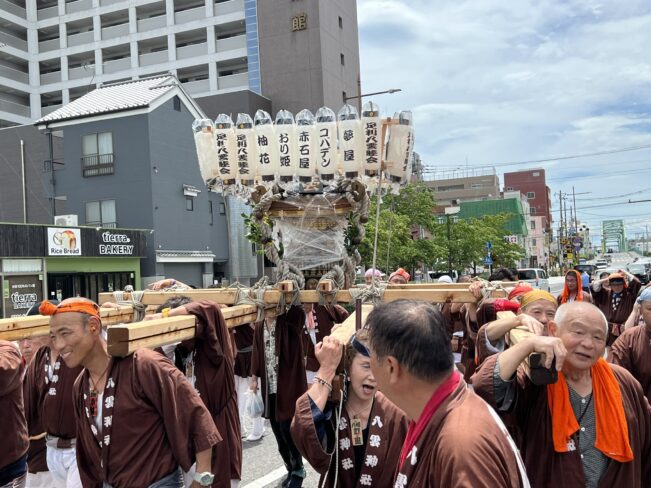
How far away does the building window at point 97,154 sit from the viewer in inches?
1103

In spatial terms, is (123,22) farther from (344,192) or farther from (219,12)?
(344,192)

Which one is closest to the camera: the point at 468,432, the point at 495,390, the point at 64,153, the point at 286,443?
the point at 468,432

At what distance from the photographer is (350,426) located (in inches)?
125

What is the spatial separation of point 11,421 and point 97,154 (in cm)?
2615

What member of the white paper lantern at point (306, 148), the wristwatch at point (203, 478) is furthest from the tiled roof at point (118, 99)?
the wristwatch at point (203, 478)

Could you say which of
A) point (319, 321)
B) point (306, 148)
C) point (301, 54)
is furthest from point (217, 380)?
point (301, 54)

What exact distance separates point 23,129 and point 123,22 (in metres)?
16.2

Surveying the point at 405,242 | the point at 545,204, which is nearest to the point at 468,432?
the point at 405,242

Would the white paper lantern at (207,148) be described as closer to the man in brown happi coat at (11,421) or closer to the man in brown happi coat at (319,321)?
the man in brown happi coat at (319,321)

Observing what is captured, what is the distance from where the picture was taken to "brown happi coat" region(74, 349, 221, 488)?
319cm

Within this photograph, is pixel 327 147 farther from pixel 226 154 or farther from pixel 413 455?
pixel 413 455

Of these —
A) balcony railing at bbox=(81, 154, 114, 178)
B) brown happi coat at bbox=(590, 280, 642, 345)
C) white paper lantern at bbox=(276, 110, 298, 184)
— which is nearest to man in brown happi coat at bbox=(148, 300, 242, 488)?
white paper lantern at bbox=(276, 110, 298, 184)

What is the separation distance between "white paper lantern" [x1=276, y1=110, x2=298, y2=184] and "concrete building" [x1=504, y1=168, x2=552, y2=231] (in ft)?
314

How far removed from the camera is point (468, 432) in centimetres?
181
